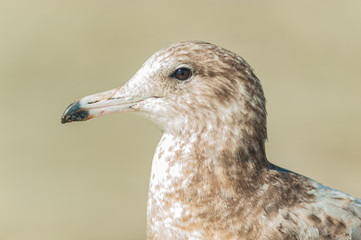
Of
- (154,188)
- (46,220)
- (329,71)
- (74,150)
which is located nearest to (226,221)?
(154,188)

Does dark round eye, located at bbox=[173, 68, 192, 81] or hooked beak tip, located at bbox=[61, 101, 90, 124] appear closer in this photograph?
dark round eye, located at bbox=[173, 68, 192, 81]

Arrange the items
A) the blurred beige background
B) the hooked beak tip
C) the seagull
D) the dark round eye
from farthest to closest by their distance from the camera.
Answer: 1. the blurred beige background
2. the hooked beak tip
3. the dark round eye
4. the seagull

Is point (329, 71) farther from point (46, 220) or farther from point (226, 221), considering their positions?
point (226, 221)

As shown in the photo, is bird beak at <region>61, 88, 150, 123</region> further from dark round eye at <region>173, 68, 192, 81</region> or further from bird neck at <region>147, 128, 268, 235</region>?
bird neck at <region>147, 128, 268, 235</region>

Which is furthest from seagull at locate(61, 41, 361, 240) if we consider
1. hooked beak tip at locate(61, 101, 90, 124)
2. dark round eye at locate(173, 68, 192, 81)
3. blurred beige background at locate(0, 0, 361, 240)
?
blurred beige background at locate(0, 0, 361, 240)

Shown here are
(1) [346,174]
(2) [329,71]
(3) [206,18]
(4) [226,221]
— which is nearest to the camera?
(4) [226,221]
